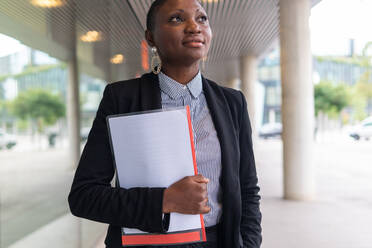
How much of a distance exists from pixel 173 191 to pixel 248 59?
17016 mm

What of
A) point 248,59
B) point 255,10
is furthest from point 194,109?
point 248,59

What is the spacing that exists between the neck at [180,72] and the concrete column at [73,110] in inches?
136

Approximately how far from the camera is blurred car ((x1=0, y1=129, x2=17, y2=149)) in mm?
3451

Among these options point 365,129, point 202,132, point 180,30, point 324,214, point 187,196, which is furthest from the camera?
point 365,129

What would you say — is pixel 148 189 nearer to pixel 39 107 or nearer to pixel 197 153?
pixel 197 153

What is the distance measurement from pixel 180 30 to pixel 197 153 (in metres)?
0.40

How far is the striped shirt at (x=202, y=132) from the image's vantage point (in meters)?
1.17

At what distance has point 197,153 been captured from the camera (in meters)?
1.16

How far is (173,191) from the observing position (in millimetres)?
955

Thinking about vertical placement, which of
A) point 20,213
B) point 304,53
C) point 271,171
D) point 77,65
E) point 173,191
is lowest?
point 271,171

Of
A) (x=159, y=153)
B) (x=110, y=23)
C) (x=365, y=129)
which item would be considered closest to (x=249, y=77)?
(x=365, y=129)

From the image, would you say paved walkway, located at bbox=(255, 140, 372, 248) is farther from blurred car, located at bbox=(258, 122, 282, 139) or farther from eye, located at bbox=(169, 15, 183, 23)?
blurred car, located at bbox=(258, 122, 282, 139)

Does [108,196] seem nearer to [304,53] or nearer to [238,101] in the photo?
[238,101]

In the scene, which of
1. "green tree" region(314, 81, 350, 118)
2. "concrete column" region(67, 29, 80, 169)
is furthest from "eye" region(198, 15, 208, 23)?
"green tree" region(314, 81, 350, 118)
